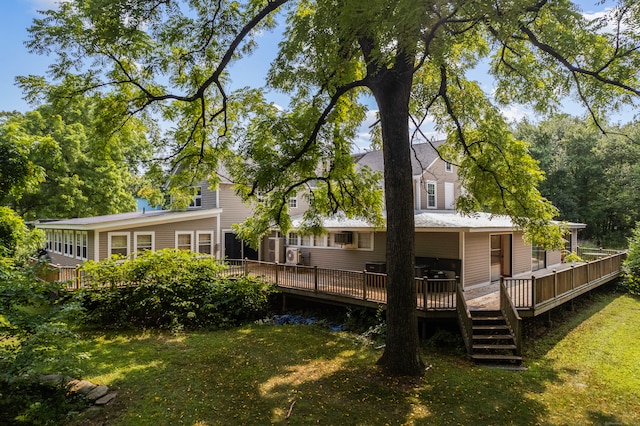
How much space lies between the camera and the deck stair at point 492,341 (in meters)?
8.21

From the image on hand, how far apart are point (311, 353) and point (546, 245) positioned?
7589 mm

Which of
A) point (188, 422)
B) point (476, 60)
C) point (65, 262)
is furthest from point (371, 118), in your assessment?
point (65, 262)

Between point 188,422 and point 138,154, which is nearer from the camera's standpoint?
point 188,422

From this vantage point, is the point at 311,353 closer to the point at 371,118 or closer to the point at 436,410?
the point at 436,410

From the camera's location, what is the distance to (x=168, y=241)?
54.8 feet

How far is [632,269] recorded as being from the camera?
16609mm

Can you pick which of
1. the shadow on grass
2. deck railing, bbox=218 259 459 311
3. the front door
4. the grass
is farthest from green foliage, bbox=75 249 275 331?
the front door

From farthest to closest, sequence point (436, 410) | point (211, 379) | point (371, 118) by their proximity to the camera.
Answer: point (371, 118) → point (211, 379) → point (436, 410)

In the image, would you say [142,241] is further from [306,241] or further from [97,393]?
[97,393]

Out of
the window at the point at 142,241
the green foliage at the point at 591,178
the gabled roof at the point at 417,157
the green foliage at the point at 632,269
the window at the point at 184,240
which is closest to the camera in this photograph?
the window at the point at 142,241

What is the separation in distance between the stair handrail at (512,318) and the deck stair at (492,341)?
0.08 meters

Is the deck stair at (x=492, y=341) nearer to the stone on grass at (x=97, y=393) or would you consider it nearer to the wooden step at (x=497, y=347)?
the wooden step at (x=497, y=347)

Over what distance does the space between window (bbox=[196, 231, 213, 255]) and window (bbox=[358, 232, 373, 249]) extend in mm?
7789

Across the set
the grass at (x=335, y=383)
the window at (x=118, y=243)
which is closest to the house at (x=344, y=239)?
the window at (x=118, y=243)
